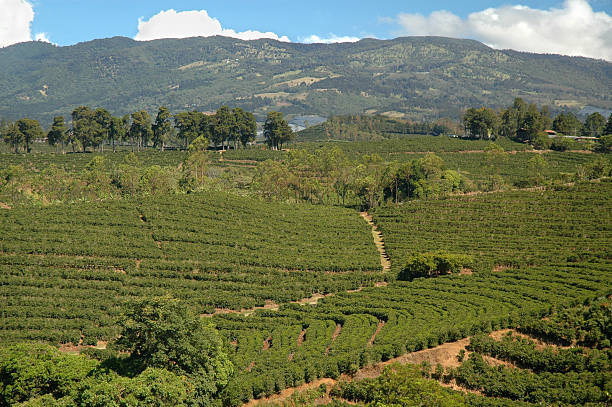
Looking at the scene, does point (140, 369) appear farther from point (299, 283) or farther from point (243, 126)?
point (243, 126)

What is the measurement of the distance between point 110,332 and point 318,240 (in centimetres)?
2834

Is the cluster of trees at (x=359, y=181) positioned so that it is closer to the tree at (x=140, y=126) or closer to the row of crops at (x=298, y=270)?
the row of crops at (x=298, y=270)

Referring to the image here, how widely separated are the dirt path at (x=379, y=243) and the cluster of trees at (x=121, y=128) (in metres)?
55.4

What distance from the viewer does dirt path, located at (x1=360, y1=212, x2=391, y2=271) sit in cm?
5617

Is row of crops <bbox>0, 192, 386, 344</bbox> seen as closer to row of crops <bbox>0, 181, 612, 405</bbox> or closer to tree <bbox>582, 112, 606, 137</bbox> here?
row of crops <bbox>0, 181, 612, 405</bbox>

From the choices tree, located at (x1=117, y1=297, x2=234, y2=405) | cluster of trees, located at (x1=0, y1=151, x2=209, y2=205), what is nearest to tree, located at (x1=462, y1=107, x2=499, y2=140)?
cluster of trees, located at (x1=0, y1=151, x2=209, y2=205)

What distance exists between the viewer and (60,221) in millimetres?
55594

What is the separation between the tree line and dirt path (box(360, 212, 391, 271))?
54.6 metres

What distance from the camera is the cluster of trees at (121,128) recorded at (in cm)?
11181

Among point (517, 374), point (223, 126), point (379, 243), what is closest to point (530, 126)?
point (223, 126)

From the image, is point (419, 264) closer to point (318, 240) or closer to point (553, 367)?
point (318, 240)

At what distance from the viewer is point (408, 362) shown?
1253 inches

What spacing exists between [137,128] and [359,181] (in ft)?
201

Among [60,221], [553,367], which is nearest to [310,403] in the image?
[553,367]
